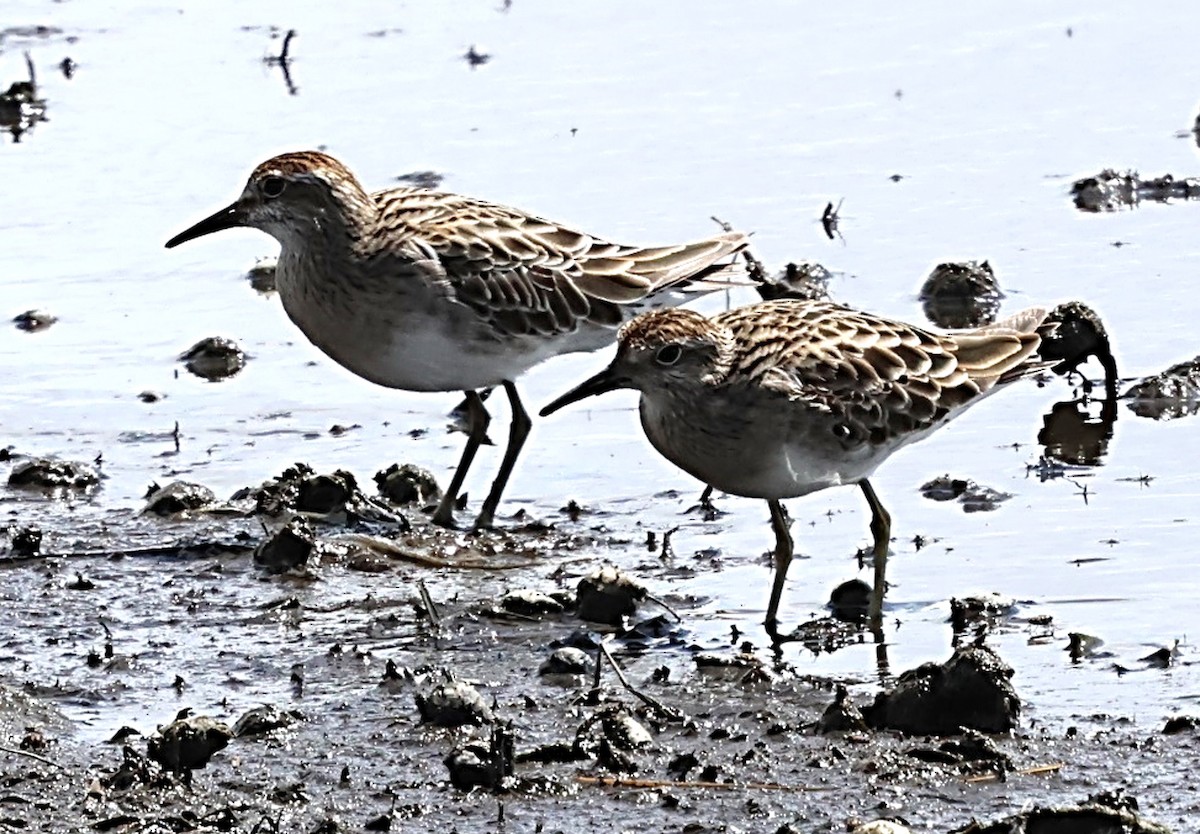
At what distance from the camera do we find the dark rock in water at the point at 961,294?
14.0m

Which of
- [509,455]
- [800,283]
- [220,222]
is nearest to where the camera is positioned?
[509,455]

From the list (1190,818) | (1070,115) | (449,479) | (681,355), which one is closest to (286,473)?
(449,479)

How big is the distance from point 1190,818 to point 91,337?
8242 millimetres

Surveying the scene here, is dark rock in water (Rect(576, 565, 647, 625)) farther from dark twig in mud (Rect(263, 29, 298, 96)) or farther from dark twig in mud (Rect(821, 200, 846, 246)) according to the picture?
dark twig in mud (Rect(263, 29, 298, 96))

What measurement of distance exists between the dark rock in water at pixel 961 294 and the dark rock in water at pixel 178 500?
4345mm

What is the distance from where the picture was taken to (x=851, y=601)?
33.6ft

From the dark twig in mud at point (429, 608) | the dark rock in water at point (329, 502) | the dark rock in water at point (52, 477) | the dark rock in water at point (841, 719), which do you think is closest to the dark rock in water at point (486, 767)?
the dark rock in water at point (841, 719)

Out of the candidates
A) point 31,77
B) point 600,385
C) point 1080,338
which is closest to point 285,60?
point 31,77

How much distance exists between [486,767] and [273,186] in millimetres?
4609

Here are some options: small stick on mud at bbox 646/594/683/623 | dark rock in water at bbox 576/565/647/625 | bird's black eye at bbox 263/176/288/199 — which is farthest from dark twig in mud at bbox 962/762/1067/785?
bird's black eye at bbox 263/176/288/199

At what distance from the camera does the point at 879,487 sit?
11820 millimetres

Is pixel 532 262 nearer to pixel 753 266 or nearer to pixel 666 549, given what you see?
pixel 753 266

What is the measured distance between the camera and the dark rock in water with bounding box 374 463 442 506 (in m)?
12.0

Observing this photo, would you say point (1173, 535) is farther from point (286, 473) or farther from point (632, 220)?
point (632, 220)
